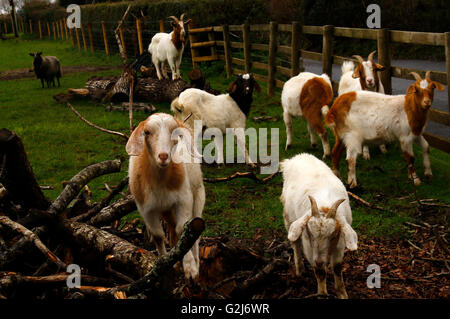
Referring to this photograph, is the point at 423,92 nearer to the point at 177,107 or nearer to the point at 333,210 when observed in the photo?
the point at 333,210

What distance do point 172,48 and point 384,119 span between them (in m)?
7.73

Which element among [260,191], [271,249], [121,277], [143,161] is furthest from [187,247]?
[260,191]

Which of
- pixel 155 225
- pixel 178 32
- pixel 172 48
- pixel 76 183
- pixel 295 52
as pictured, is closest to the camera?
pixel 155 225

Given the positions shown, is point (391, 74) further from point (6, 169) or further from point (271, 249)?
point (6, 169)

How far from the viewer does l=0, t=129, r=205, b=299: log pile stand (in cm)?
316

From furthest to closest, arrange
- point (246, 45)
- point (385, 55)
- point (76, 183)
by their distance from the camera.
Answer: point (246, 45), point (385, 55), point (76, 183)

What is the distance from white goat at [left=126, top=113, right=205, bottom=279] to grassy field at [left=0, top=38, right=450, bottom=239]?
1.81 metres

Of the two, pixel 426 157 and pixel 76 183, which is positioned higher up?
pixel 76 183

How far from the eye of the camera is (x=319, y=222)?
3807 millimetres

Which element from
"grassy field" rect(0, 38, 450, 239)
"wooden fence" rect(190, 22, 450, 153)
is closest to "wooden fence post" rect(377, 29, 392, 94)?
"wooden fence" rect(190, 22, 450, 153)

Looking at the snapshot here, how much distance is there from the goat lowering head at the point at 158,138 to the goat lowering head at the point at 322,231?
110 cm

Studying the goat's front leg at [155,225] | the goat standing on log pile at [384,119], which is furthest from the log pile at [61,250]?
the goat standing on log pile at [384,119]

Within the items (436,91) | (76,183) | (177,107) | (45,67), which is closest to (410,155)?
(177,107)
